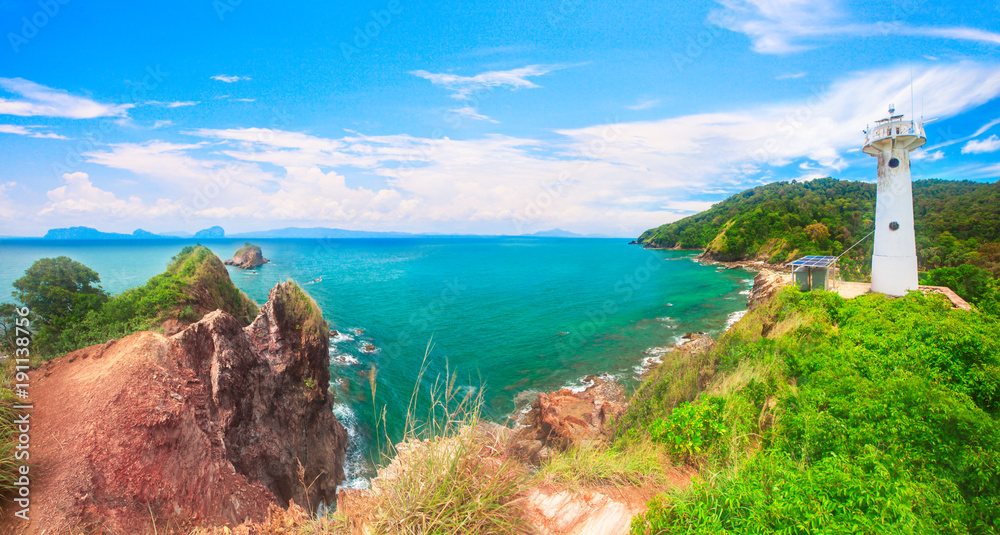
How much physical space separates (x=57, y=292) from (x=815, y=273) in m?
30.8

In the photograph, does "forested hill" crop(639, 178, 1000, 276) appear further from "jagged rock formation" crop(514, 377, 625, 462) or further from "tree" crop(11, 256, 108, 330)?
"tree" crop(11, 256, 108, 330)

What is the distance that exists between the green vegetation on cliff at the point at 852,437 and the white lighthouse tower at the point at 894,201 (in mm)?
7383

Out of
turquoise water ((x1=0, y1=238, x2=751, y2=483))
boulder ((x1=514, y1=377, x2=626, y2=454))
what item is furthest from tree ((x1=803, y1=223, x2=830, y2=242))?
boulder ((x1=514, y1=377, x2=626, y2=454))

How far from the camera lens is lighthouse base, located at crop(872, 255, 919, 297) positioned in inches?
577

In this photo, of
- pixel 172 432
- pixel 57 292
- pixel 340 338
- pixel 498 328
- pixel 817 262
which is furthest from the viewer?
pixel 498 328

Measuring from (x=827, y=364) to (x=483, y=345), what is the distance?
2233 centimetres

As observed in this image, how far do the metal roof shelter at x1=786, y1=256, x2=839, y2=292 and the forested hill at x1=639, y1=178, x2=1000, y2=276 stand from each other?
769cm

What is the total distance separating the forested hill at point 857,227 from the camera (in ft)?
83.8

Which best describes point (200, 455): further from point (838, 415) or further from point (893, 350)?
point (893, 350)

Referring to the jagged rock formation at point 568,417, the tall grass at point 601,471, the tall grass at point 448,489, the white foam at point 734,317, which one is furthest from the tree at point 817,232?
the tall grass at point 448,489

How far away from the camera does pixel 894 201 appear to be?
14.4 metres

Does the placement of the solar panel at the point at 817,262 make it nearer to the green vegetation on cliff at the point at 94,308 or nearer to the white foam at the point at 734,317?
the white foam at the point at 734,317

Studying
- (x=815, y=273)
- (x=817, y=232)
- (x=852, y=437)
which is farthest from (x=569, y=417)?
(x=817, y=232)
